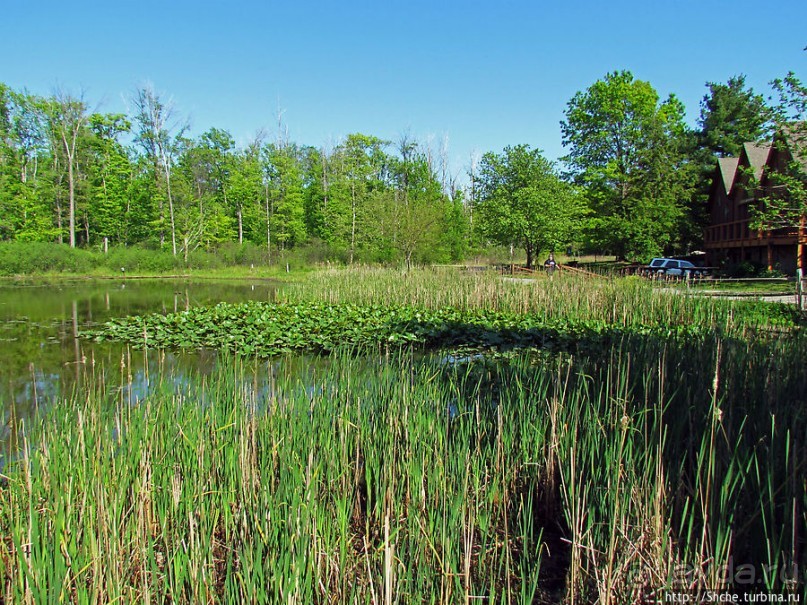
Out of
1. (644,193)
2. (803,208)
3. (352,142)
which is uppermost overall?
(352,142)

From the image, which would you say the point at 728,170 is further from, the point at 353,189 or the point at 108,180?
the point at 108,180

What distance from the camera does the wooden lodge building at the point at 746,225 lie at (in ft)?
69.5

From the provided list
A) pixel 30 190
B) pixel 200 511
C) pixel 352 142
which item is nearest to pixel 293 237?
pixel 352 142

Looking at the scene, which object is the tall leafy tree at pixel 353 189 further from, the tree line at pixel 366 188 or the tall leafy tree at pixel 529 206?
the tall leafy tree at pixel 529 206

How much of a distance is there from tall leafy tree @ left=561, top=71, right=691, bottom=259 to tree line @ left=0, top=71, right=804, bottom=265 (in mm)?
78

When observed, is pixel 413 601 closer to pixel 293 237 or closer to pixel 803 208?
pixel 803 208

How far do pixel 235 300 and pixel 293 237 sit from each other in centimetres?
2129

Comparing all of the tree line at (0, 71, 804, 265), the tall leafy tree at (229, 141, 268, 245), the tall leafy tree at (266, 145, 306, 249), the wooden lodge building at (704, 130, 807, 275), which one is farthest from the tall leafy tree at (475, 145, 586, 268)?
the tall leafy tree at (229, 141, 268, 245)

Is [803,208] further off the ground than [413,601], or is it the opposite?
[803,208]

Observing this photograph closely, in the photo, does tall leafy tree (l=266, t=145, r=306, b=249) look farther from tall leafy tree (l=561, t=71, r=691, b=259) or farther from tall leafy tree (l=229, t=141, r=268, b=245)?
tall leafy tree (l=561, t=71, r=691, b=259)

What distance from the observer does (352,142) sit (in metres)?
38.7

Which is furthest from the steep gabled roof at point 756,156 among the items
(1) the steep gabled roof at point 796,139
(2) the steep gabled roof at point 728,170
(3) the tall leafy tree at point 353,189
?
(3) the tall leafy tree at point 353,189

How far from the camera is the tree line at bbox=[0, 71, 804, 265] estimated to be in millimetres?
26938

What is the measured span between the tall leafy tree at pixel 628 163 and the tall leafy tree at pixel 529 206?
2009 mm
